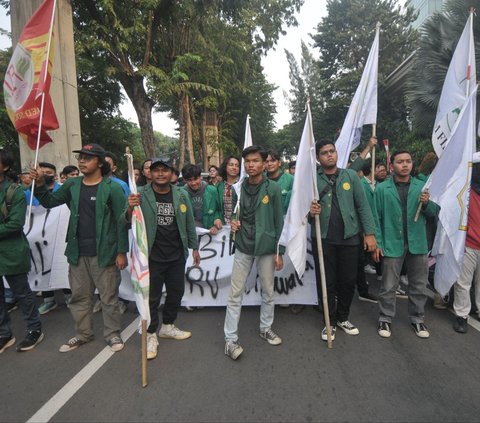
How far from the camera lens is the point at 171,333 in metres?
3.57

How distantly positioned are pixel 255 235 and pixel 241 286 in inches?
20.4

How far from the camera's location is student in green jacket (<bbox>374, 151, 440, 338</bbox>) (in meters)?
3.49

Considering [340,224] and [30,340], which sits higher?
[340,224]

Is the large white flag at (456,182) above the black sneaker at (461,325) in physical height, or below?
above

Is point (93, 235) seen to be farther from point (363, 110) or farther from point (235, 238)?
point (363, 110)

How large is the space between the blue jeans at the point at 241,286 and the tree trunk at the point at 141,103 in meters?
9.33

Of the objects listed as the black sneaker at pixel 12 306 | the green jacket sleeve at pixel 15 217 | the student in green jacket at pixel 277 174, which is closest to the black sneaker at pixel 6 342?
the green jacket sleeve at pixel 15 217

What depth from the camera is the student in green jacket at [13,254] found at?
3.31 metres

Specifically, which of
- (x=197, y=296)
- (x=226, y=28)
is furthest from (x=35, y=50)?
(x=226, y=28)

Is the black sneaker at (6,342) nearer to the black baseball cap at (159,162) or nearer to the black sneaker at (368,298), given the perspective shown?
the black baseball cap at (159,162)

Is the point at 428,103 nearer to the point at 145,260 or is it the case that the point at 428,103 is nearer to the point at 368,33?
the point at 145,260

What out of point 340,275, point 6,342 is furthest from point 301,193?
point 6,342

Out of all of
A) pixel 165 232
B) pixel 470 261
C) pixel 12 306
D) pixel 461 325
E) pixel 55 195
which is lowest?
pixel 12 306

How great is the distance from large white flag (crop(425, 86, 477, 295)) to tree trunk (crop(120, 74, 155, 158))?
9.84m
